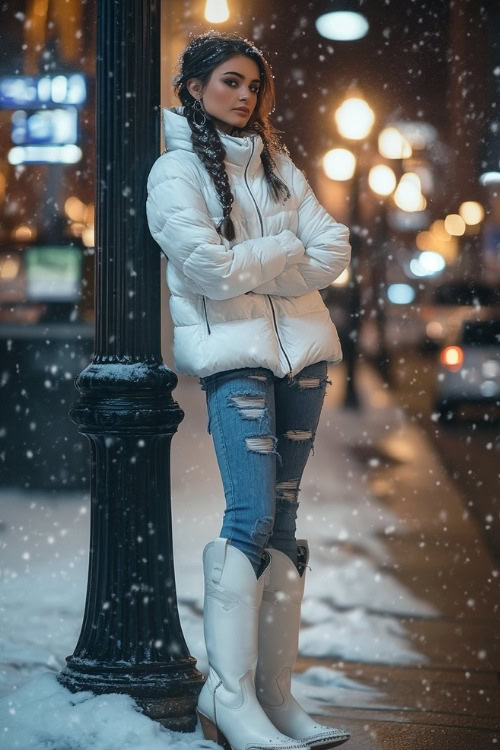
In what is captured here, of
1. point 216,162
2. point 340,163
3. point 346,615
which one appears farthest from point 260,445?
point 340,163

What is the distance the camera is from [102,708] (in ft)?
9.65

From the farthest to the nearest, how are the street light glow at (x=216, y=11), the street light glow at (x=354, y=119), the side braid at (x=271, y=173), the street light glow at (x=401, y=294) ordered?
the street light glow at (x=401, y=294) → the street light glow at (x=354, y=119) → the street light glow at (x=216, y=11) → the side braid at (x=271, y=173)

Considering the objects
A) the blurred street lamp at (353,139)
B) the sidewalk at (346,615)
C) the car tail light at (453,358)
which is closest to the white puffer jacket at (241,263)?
the sidewalk at (346,615)

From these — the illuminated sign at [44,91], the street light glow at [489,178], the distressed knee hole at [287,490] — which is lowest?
the distressed knee hole at [287,490]

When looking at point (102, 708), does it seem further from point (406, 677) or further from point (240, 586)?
point (406, 677)

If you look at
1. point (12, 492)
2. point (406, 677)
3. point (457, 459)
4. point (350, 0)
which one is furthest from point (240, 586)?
point (350, 0)

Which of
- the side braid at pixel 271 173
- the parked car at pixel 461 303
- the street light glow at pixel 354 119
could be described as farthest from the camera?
the parked car at pixel 461 303

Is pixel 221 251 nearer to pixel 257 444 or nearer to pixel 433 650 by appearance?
pixel 257 444

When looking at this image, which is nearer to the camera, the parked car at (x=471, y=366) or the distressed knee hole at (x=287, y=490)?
the distressed knee hole at (x=287, y=490)

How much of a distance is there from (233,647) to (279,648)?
203 millimetres

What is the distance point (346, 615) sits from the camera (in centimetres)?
444

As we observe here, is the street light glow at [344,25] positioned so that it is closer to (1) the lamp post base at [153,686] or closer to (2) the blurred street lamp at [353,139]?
(2) the blurred street lamp at [353,139]

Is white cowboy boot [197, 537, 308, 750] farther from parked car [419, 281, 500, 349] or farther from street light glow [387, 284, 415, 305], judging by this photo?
street light glow [387, 284, 415, 305]

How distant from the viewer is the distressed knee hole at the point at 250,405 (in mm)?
2791
